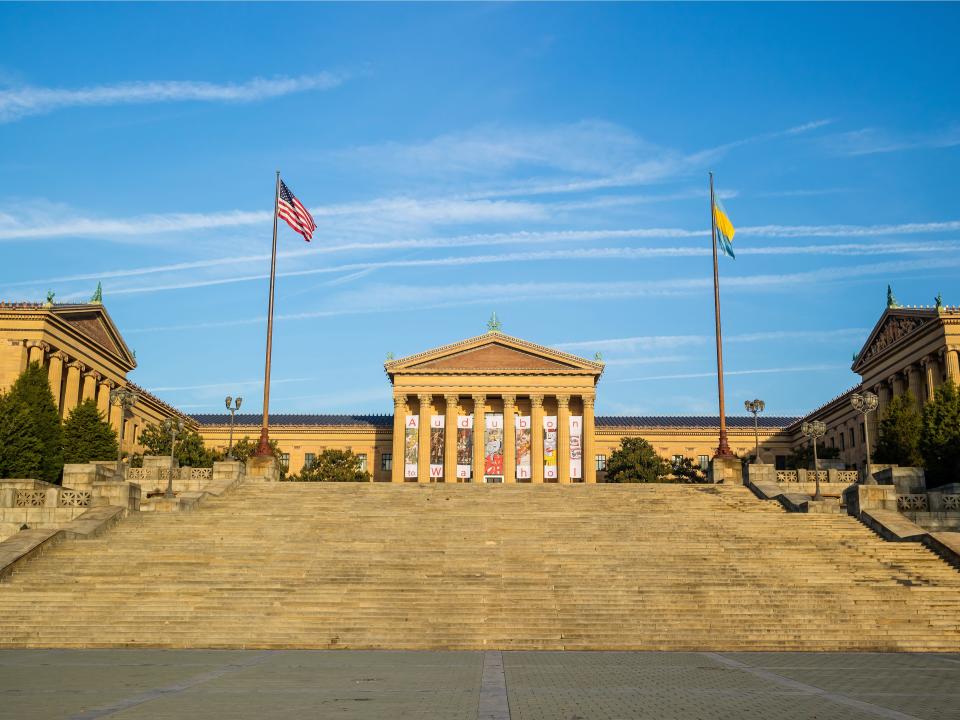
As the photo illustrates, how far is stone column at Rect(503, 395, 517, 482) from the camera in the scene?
8956 centimetres

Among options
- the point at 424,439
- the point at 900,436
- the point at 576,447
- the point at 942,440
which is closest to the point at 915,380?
the point at 900,436

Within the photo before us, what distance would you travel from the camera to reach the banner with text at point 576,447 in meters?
86.9

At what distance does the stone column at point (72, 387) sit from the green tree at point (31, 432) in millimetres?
12812

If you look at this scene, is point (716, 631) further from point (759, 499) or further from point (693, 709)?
point (759, 499)

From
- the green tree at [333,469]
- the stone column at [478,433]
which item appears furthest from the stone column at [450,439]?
the green tree at [333,469]

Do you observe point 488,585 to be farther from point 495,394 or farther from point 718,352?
point 495,394

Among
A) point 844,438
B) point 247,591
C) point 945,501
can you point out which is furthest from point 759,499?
point 844,438

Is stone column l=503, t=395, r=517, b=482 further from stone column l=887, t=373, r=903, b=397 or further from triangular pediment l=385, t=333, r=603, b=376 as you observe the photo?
stone column l=887, t=373, r=903, b=397

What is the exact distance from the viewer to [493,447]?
9038cm

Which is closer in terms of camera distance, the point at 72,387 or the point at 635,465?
the point at 72,387

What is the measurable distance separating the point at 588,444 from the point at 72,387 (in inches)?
1820

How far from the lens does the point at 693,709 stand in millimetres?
13680

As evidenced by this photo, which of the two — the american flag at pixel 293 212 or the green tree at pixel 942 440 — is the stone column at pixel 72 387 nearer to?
the american flag at pixel 293 212

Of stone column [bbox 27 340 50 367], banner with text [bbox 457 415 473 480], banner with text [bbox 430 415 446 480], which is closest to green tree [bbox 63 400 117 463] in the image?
stone column [bbox 27 340 50 367]
